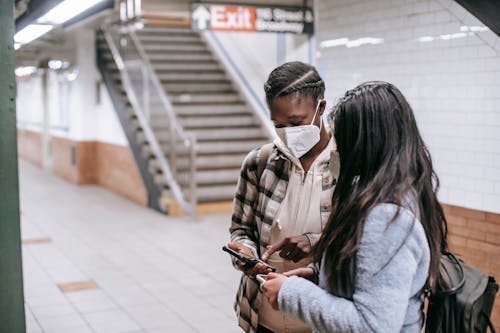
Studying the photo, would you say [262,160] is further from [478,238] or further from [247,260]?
[478,238]

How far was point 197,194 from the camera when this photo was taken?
927cm

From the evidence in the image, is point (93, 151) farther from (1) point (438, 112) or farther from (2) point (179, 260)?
(1) point (438, 112)

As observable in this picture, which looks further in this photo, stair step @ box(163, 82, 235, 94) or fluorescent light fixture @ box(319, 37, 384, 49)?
stair step @ box(163, 82, 235, 94)

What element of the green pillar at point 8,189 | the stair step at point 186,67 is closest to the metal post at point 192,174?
the stair step at point 186,67

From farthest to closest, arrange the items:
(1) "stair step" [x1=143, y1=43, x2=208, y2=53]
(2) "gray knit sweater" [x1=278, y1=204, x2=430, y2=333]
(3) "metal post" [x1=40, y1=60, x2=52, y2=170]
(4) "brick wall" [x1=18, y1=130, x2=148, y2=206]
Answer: (3) "metal post" [x1=40, y1=60, x2=52, y2=170]
(1) "stair step" [x1=143, y1=43, x2=208, y2=53]
(4) "brick wall" [x1=18, y1=130, x2=148, y2=206]
(2) "gray knit sweater" [x1=278, y1=204, x2=430, y2=333]

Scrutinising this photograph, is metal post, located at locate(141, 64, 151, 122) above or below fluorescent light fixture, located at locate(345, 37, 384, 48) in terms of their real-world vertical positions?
below

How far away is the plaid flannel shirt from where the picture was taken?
6.73 feet

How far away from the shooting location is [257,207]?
2.15 meters

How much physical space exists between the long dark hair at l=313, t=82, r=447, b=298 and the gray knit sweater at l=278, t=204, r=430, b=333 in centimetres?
3

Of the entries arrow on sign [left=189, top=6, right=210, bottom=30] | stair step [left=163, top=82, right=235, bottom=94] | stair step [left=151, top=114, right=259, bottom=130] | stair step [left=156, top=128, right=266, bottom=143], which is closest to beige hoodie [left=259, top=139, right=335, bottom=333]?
arrow on sign [left=189, top=6, right=210, bottom=30]

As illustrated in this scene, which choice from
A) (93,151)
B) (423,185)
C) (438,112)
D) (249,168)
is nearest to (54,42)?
(93,151)

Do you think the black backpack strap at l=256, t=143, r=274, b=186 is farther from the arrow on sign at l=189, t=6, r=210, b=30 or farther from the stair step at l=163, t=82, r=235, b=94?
the stair step at l=163, t=82, r=235, b=94

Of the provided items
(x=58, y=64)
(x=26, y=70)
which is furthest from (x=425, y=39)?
(x=26, y=70)

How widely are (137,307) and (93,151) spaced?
26.4ft
